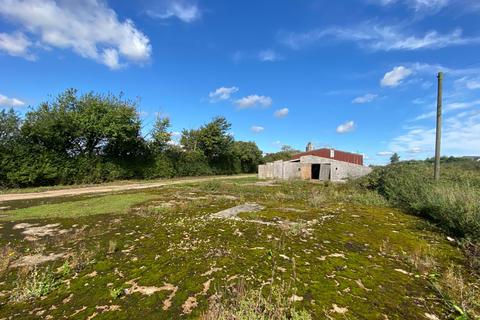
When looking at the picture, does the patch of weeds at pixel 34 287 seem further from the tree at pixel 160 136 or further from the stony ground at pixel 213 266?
the tree at pixel 160 136

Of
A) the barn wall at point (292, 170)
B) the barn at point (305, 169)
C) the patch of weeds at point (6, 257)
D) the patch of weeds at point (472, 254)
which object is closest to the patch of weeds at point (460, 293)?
the patch of weeds at point (472, 254)

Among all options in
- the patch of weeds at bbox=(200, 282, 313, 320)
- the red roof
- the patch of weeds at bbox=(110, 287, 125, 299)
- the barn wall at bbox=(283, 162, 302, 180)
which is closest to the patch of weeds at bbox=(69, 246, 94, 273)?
the patch of weeds at bbox=(110, 287, 125, 299)

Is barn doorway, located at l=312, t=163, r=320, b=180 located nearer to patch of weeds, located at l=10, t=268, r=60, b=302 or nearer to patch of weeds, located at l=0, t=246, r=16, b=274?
patch of weeds, located at l=0, t=246, r=16, b=274

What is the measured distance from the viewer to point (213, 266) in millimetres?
3391

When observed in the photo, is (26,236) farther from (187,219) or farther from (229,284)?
(229,284)

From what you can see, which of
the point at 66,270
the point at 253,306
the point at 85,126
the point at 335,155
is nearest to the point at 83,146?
the point at 85,126

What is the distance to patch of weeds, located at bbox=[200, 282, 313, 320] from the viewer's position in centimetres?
225

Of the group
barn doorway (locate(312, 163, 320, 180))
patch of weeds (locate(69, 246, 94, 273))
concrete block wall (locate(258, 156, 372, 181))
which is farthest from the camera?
barn doorway (locate(312, 163, 320, 180))

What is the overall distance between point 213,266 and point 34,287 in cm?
200

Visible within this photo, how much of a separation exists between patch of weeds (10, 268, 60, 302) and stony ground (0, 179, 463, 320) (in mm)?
14

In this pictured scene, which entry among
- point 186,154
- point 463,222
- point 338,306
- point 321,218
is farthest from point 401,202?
point 186,154

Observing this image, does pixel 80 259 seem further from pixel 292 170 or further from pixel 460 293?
pixel 292 170

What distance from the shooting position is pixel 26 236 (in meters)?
5.45

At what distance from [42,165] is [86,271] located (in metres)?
18.9
